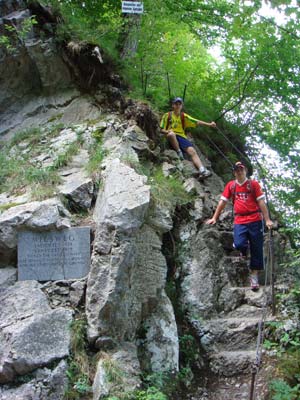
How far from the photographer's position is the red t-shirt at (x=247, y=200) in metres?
7.67

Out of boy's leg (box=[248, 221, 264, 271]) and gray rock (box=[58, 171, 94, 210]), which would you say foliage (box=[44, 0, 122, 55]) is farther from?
boy's leg (box=[248, 221, 264, 271])

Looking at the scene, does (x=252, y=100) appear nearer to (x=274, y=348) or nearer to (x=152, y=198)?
(x=152, y=198)

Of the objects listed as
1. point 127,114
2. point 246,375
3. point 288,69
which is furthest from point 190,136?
point 246,375

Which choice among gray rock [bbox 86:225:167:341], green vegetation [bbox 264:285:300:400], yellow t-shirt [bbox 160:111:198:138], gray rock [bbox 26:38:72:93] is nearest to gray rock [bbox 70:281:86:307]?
gray rock [bbox 86:225:167:341]

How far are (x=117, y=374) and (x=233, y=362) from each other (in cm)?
208

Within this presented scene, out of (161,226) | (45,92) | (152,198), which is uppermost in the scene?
(45,92)

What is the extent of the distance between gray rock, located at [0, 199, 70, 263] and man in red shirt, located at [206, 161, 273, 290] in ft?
9.43

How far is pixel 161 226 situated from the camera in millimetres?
7336

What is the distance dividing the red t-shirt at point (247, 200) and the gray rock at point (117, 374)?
3001mm

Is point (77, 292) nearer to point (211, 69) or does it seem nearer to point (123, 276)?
point (123, 276)

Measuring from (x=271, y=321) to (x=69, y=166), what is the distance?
14.9ft

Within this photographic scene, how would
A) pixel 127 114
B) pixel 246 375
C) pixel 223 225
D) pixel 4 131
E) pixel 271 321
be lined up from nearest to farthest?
pixel 246 375 < pixel 271 321 < pixel 223 225 < pixel 127 114 < pixel 4 131

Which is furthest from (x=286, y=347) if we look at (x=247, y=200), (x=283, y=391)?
(x=247, y=200)

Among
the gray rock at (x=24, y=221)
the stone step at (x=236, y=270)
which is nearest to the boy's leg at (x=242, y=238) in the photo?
the stone step at (x=236, y=270)
